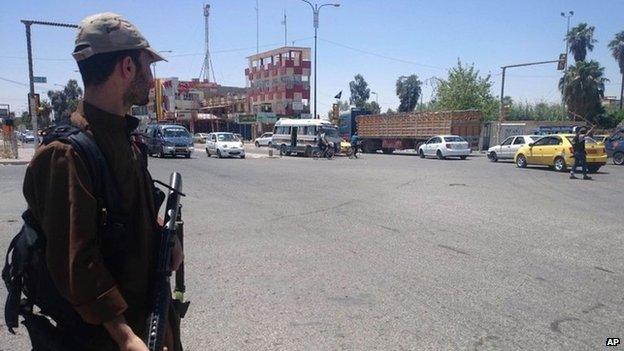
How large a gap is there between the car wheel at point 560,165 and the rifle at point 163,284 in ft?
66.7

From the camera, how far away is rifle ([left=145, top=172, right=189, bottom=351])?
1745 mm

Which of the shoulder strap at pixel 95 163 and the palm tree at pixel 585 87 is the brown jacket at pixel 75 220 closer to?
the shoulder strap at pixel 95 163

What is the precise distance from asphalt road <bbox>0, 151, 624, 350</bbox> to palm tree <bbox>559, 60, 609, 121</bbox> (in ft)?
149

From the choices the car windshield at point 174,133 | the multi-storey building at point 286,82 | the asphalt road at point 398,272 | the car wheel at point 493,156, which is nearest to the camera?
the asphalt road at point 398,272

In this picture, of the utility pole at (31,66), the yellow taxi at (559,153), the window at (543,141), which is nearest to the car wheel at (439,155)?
the yellow taxi at (559,153)

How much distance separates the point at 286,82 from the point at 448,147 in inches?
1390

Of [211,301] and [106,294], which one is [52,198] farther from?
[211,301]

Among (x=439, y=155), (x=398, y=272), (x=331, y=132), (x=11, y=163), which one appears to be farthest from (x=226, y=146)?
(x=398, y=272)

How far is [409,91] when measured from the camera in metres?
97.4

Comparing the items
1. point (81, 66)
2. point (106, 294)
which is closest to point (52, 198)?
point (106, 294)

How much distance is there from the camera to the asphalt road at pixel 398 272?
12.5 ft

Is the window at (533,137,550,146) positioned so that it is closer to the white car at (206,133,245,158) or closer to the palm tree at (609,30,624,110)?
the white car at (206,133,245,158)

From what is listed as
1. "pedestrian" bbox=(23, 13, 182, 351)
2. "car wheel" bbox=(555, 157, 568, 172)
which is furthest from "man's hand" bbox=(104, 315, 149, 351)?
"car wheel" bbox=(555, 157, 568, 172)

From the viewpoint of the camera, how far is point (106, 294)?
162 centimetres
